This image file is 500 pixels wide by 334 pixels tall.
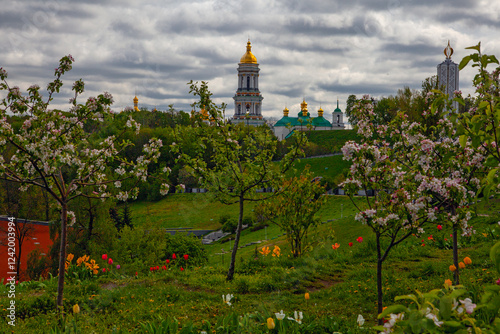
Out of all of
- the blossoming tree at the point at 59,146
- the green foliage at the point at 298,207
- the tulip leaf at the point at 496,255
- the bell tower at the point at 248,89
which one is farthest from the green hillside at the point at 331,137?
the tulip leaf at the point at 496,255

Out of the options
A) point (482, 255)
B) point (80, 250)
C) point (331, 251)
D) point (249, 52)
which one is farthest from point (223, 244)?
point (249, 52)

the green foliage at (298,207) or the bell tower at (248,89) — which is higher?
the bell tower at (248,89)

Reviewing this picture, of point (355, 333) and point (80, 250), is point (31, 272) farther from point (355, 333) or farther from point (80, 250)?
point (355, 333)

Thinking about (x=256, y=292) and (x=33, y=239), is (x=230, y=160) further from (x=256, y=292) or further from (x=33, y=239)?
(x=33, y=239)

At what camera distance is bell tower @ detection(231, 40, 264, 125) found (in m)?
114

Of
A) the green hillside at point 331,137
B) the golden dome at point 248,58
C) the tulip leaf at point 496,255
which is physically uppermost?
the golden dome at point 248,58

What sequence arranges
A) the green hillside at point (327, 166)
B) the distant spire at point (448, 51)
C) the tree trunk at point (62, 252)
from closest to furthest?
the tree trunk at point (62, 252) < the distant spire at point (448, 51) < the green hillside at point (327, 166)

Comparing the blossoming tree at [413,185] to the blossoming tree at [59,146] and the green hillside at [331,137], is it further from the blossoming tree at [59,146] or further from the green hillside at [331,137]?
the green hillside at [331,137]

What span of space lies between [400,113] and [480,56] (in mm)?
5236

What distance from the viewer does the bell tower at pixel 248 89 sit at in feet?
374

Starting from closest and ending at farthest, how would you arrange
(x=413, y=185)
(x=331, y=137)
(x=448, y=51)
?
(x=413, y=185), (x=448, y=51), (x=331, y=137)

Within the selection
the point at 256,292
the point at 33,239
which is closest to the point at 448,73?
the point at 256,292

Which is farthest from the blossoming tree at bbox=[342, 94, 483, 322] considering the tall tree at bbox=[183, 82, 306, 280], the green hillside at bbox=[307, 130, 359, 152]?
the green hillside at bbox=[307, 130, 359, 152]

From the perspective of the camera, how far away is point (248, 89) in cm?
11494
